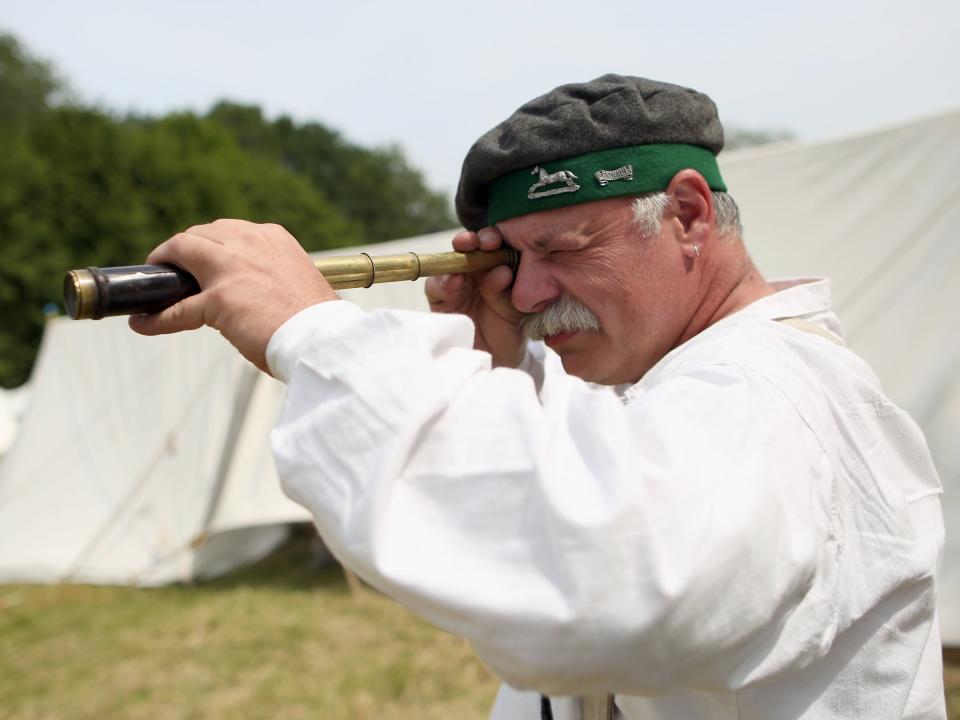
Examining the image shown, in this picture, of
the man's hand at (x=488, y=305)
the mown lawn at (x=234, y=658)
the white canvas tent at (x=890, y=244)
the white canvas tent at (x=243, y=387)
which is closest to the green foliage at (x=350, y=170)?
the white canvas tent at (x=243, y=387)

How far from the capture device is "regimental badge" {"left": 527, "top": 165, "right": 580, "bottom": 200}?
130 cm

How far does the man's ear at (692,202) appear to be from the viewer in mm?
1326

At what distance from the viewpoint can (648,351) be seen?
4.41 feet

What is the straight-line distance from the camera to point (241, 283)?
83 cm

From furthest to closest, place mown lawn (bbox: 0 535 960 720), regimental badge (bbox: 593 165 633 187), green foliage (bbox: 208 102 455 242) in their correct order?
green foliage (bbox: 208 102 455 242) → mown lawn (bbox: 0 535 960 720) → regimental badge (bbox: 593 165 633 187)

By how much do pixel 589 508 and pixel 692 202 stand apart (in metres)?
0.85

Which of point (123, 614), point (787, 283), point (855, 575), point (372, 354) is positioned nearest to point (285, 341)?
point (372, 354)

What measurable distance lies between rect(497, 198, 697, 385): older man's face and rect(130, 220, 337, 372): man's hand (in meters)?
0.60

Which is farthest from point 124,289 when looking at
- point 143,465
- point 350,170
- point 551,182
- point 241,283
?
point 350,170

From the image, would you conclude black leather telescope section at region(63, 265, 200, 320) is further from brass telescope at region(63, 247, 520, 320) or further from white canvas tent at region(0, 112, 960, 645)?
white canvas tent at region(0, 112, 960, 645)

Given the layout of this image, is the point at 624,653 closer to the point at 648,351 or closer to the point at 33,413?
the point at 648,351

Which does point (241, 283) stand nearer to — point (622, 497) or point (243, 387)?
point (622, 497)

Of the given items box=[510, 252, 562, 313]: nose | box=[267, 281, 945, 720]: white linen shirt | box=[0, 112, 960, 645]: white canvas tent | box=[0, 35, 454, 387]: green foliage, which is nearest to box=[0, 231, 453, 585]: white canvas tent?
box=[0, 112, 960, 645]: white canvas tent

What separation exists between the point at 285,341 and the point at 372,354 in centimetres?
10
